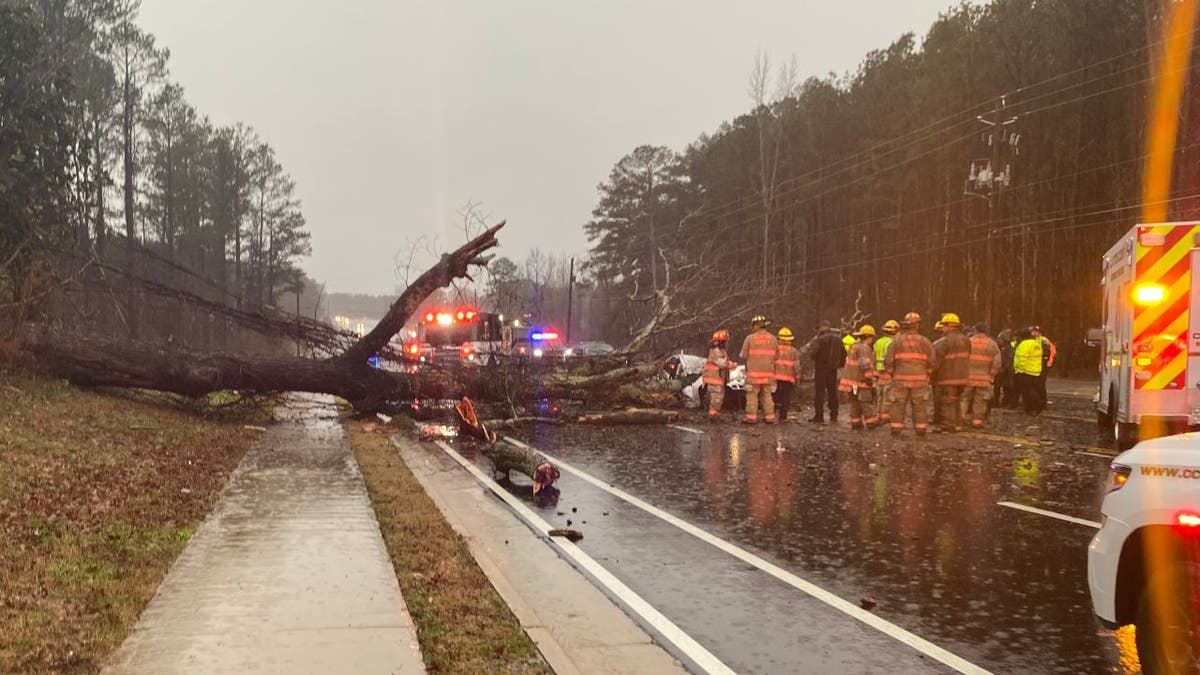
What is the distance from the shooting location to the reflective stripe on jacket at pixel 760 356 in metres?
15.4

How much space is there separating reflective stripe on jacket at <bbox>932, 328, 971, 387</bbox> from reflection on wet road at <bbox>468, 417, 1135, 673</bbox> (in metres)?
2.06

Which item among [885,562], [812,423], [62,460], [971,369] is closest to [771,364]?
[812,423]

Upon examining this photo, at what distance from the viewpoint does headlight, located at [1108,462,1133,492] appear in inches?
150

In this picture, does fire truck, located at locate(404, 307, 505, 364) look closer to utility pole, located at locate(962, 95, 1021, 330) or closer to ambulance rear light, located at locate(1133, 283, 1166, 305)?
ambulance rear light, located at locate(1133, 283, 1166, 305)

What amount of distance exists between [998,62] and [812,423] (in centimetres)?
2484

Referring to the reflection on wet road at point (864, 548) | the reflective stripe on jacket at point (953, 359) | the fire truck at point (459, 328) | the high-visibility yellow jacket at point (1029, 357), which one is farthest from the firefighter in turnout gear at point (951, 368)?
the fire truck at point (459, 328)

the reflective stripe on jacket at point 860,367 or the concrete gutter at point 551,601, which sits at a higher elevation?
the reflective stripe on jacket at point 860,367

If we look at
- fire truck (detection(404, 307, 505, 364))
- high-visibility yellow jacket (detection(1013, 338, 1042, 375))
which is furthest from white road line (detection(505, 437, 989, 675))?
fire truck (detection(404, 307, 505, 364))

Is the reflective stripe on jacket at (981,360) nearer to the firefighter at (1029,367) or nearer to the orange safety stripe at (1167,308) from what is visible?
the firefighter at (1029,367)

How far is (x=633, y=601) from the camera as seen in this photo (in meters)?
5.21

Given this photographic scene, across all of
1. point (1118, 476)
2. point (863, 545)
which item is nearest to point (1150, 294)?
point (863, 545)

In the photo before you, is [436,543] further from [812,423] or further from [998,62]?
[998,62]

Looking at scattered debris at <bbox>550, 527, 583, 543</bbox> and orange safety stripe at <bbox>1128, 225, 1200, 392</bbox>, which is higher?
orange safety stripe at <bbox>1128, 225, 1200, 392</bbox>

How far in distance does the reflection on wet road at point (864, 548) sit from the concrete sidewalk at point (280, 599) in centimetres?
162
